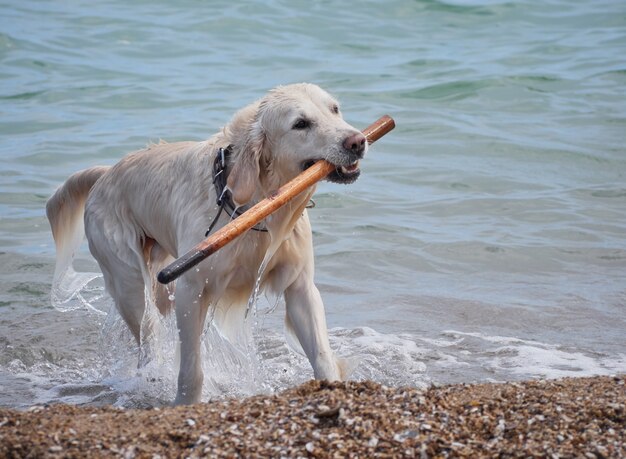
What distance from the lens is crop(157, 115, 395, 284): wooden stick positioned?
4469mm

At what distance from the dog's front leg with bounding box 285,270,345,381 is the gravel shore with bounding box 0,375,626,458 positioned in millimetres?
750

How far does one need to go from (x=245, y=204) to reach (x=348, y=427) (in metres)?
1.56

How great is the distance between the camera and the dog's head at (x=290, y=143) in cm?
523

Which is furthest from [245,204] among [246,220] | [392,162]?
[392,162]

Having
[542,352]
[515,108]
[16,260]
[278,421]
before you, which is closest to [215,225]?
[278,421]

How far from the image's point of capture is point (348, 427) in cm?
418

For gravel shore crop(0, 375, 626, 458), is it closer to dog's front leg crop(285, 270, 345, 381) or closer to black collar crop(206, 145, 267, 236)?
dog's front leg crop(285, 270, 345, 381)

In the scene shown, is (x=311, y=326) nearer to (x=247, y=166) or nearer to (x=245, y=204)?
(x=245, y=204)

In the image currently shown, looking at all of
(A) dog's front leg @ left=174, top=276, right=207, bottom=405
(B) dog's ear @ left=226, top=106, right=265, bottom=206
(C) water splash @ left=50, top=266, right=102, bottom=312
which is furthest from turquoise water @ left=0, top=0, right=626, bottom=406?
(B) dog's ear @ left=226, top=106, right=265, bottom=206

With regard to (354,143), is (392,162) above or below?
below

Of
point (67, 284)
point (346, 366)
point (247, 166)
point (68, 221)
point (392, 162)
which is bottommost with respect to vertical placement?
point (392, 162)

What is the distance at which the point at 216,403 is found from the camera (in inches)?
186

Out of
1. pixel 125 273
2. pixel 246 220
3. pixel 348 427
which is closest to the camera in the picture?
pixel 348 427

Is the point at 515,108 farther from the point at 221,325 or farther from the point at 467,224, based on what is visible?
the point at 221,325
